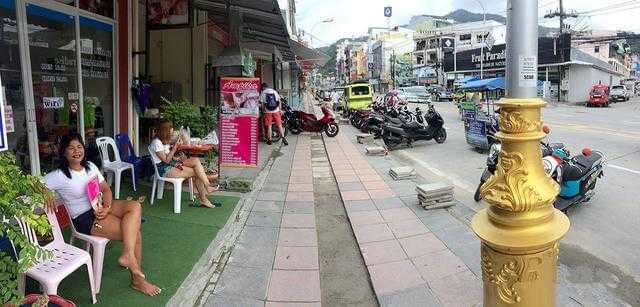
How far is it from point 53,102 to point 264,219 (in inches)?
112

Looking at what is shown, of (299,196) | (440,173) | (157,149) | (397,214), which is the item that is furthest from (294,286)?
(440,173)

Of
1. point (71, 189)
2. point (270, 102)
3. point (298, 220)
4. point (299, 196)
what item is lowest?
point (298, 220)

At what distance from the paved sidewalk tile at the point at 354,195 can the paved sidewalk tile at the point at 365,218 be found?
0.74 metres

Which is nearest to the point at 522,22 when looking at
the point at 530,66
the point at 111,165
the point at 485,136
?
the point at 530,66

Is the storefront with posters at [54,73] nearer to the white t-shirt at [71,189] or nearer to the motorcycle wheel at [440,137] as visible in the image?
the white t-shirt at [71,189]

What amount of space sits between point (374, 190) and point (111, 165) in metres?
3.79

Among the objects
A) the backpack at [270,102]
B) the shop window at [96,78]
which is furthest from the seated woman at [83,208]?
the backpack at [270,102]

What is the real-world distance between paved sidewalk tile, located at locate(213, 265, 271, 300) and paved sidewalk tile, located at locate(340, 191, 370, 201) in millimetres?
2794

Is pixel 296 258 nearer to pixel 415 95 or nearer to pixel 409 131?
pixel 409 131

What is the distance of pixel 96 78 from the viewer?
6.76 meters

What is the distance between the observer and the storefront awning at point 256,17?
28.1ft

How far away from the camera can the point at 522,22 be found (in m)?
2.02

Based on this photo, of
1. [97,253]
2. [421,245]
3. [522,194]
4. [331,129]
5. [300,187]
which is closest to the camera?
[522,194]

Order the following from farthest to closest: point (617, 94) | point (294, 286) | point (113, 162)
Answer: point (617, 94) → point (113, 162) → point (294, 286)
